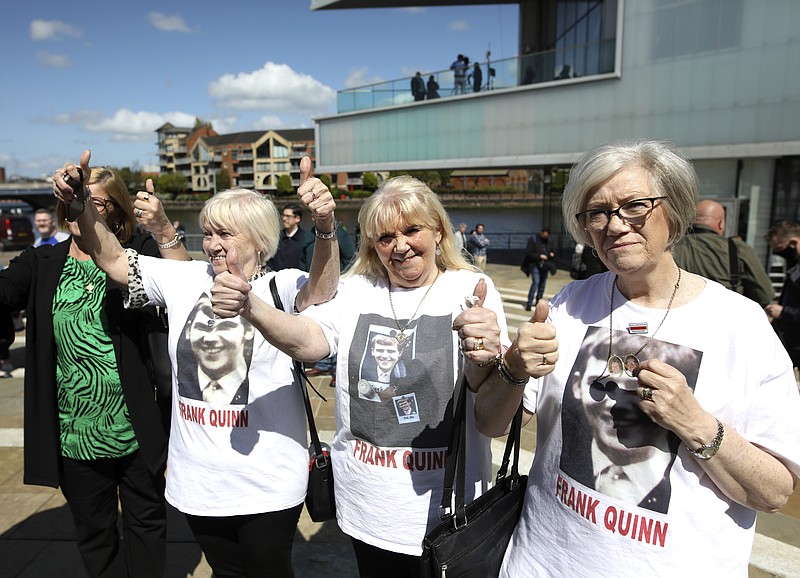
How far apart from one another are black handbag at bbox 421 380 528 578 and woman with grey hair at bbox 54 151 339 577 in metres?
0.76

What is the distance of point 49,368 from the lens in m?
2.50

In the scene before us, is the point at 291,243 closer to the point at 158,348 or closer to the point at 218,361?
the point at 158,348

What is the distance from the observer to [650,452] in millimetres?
1405

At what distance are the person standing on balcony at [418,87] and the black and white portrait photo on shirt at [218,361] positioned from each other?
20954mm

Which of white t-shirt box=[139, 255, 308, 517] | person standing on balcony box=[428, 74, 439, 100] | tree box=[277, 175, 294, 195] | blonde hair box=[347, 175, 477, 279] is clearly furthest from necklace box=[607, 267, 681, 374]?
tree box=[277, 175, 294, 195]

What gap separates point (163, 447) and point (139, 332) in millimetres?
542

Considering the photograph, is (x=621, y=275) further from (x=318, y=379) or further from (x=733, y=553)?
(x=318, y=379)

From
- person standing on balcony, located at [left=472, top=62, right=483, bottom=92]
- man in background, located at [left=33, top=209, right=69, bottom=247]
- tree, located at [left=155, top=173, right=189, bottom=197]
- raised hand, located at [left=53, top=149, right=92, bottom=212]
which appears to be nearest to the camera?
raised hand, located at [left=53, top=149, right=92, bottom=212]

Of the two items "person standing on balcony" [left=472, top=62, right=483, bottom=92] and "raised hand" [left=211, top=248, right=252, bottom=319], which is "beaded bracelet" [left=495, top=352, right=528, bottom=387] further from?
"person standing on balcony" [left=472, top=62, right=483, bottom=92]

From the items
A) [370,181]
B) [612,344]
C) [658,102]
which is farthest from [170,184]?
[612,344]

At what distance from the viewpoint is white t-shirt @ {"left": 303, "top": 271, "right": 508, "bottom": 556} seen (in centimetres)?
189

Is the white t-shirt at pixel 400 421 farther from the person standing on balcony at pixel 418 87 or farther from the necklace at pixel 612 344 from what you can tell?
the person standing on balcony at pixel 418 87

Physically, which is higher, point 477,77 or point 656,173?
point 477,77

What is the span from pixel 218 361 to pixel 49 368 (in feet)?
2.99
